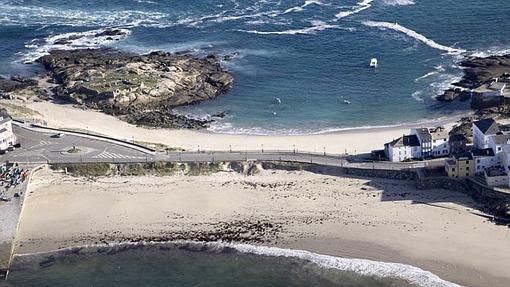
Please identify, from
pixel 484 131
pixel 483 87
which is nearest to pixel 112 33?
pixel 483 87

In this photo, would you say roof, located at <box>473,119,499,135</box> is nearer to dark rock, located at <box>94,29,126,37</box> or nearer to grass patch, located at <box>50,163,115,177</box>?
grass patch, located at <box>50,163,115,177</box>

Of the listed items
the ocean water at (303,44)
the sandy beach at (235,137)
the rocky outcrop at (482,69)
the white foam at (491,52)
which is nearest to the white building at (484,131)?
the sandy beach at (235,137)

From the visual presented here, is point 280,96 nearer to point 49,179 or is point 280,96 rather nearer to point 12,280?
point 49,179

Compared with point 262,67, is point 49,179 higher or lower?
lower

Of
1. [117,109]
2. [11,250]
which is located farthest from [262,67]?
[11,250]

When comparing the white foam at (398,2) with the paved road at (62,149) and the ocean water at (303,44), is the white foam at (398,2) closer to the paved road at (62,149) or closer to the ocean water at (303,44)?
the ocean water at (303,44)

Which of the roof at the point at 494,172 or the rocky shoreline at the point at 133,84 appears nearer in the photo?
the roof at the point at 494,172
